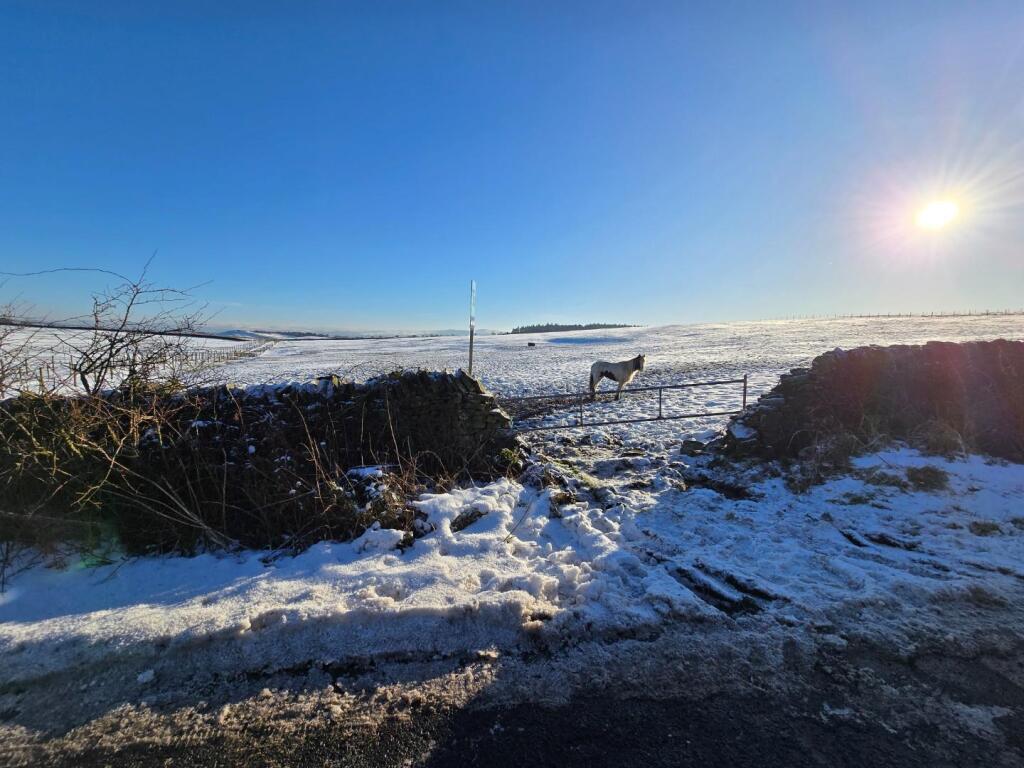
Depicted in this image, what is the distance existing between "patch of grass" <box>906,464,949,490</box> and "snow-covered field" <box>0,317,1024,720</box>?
10 centimetres

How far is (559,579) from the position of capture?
389 centimetres

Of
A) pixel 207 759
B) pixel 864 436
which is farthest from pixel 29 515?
pixel 864 436

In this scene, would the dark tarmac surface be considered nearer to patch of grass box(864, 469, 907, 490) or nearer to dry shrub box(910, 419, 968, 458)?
patch of grass box(864, 469, 907, 490)

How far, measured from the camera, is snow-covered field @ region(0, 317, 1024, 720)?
3.14 metres

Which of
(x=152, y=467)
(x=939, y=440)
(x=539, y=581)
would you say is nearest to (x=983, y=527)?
(x=939, y=440)

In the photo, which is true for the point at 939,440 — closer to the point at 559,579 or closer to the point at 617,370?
the point at 559,579

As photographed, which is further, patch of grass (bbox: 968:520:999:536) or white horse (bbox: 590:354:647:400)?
white horse (bbox: 590:354:647:400)

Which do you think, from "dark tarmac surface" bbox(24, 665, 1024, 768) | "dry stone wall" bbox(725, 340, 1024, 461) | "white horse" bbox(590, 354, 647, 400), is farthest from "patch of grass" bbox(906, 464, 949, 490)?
"white horse" bbox(590, 354, 647, 400)

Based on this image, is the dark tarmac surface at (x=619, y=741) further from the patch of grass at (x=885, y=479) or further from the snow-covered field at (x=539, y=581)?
the patch of grass at (x=885, y=479)

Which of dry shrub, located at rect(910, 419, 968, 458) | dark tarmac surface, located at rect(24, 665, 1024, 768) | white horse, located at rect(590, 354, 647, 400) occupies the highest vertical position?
white horse, located at rect(590, 354, 647, 400)

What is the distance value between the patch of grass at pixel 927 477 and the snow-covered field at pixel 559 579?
98 millimetres

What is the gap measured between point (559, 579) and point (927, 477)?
542 centimetres

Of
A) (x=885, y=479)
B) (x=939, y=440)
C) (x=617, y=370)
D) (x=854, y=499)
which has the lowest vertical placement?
(x=854, y=499)

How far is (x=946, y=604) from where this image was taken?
11.6ft
